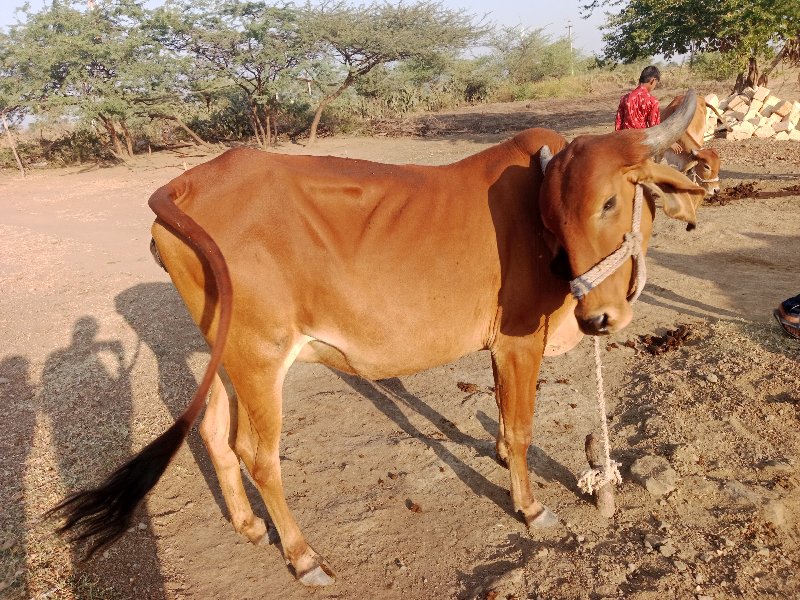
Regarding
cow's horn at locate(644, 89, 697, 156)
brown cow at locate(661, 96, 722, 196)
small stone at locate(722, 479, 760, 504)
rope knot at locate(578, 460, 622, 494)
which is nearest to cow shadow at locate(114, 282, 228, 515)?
rope knot at locate(578, 460, 622, 494)

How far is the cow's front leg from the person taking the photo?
307cm

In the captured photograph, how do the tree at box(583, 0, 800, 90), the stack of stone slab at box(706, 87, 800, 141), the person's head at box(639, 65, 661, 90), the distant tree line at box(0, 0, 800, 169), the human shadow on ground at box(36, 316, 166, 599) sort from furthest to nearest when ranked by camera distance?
the distant tree line at box(0, 0, 800, 169) < the stack of stone slab at box(706, 87, 800, 141) < the tree at box(583, 0, 800, 90) < the person's head at box(639, 65, 661, 90) < the human shadow on ground at box(36, 316, 166, 599)

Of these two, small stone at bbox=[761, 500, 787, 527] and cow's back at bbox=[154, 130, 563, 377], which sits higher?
cow's back at bbox=[154, 130, 563, 377]

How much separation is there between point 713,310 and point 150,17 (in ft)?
68.0

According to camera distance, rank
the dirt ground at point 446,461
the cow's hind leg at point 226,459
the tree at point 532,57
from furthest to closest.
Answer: the tree at point 532,57 → the cow's hind leg at point 226,459 → the dirt ground at point 446,461

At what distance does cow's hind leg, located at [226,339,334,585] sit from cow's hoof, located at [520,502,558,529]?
1122mm

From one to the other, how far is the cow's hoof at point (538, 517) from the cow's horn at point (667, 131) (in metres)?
1.99

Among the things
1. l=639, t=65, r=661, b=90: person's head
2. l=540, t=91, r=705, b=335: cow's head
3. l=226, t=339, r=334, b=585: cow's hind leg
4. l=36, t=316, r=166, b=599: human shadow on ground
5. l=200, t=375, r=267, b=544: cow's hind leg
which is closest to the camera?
l=540, t=91, r=705, b=335: cow's head

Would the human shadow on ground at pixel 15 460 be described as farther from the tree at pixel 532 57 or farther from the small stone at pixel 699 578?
the tree at pixel 532 57

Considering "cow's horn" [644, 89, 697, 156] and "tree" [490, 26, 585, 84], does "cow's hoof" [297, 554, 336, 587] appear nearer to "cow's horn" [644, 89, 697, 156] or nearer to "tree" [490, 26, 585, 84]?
"cow's horn" [644, 89, 697, 156]

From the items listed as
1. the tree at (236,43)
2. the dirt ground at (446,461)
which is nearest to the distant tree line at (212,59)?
the tree at (236,43)

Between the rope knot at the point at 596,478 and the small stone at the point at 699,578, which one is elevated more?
the rope knot at the point at 596,478

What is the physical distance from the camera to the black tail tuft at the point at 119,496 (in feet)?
7.28

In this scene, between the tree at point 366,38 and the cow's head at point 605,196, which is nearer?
the cow's head at point 605,196
